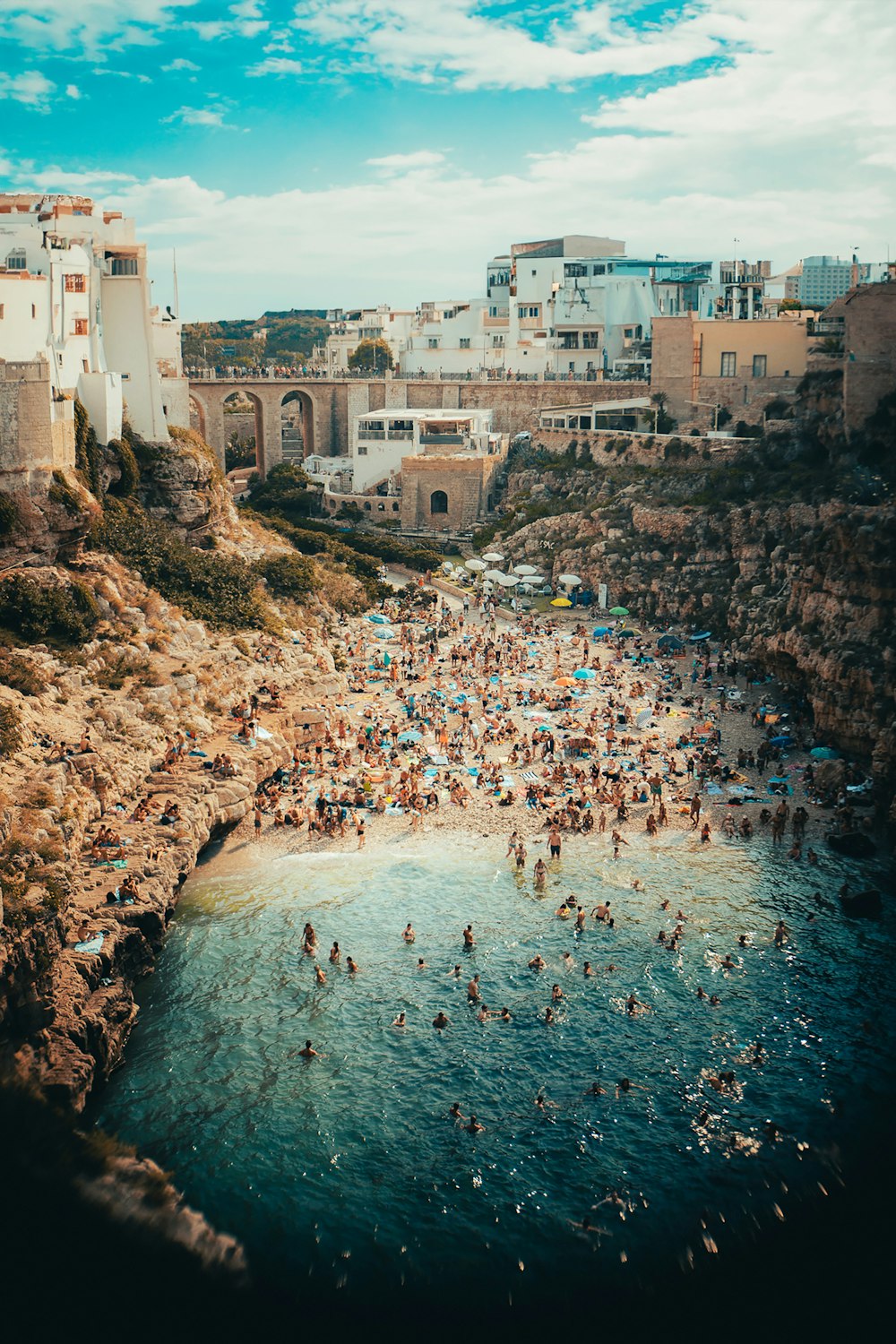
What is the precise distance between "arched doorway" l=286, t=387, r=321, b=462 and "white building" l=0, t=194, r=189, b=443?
2428 centimetres

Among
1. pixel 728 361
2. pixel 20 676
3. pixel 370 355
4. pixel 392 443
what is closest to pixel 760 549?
pixel 728 361

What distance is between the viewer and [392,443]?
70.7 metres

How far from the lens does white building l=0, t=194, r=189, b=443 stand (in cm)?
4297

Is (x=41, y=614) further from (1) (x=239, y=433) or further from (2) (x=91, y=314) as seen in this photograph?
(1) (x=239, y=433)

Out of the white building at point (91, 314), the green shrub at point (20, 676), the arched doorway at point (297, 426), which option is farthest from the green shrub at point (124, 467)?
the arched doorway at point (297, 426)

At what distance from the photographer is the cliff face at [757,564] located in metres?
36.6

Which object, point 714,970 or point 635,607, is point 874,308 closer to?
point 635,607

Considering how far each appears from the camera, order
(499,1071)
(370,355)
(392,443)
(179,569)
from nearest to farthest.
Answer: (499,1071) → (179,569) → (392,443) → (370,355)

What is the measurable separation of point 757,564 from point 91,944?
33898mm

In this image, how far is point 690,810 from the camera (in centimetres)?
3450

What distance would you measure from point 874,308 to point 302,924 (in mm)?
37107

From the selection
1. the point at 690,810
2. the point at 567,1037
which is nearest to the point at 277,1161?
the point at 567,1037

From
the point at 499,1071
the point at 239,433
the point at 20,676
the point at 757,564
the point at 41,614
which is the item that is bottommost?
the point at 499,1071

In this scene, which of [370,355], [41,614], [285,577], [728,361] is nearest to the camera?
[41,614]
